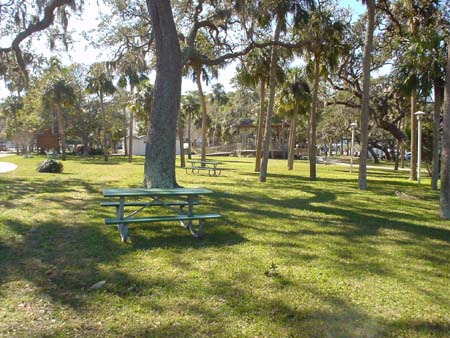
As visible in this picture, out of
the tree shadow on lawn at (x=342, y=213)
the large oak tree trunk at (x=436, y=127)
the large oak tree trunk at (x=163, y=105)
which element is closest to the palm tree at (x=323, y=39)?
the large oak tree trunk at (x=436, y=127)

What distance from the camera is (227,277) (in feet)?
13.6

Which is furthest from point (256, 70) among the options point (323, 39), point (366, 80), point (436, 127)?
point (436, 127)

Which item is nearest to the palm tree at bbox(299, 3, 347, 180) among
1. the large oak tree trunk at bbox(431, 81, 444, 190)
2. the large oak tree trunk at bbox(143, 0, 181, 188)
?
the large oak tree trunk at bbox(431, 81, 444, 190)

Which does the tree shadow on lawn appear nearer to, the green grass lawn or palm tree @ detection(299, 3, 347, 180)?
the green grass lawn

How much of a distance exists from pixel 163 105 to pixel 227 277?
5.11m

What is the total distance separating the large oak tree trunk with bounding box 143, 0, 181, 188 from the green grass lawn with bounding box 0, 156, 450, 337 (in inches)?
55.9

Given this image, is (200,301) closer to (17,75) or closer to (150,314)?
(150,314)

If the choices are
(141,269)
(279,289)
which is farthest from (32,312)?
(279,289)

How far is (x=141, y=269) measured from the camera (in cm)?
429

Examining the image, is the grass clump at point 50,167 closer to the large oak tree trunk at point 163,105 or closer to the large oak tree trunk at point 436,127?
the large oak tree trunk at point 163,105

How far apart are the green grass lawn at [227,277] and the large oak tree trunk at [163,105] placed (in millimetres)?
1420

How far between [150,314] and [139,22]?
1306cm

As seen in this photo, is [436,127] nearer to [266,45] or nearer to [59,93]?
[266,45]

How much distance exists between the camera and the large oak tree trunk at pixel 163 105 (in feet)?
26.9
